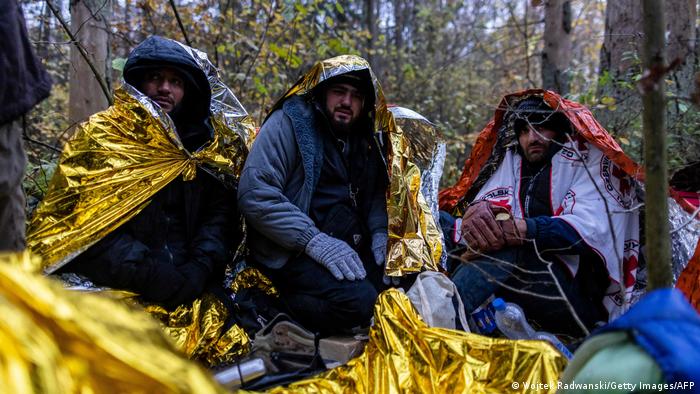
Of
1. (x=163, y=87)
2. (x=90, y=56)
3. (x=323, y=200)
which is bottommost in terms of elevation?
(x=323, y=200)

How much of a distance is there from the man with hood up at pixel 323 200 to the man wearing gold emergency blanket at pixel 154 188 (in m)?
0.23

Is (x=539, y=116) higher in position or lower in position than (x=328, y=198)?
higher

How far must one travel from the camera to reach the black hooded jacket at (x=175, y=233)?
248cm

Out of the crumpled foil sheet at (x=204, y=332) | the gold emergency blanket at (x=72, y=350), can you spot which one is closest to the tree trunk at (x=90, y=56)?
the crumpled foil sheet at (x=204, y=332)

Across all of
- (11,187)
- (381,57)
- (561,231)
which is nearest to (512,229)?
(561,231)

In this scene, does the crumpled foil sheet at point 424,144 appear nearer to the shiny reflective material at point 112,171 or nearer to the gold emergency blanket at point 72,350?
the shiny reflective material at point 112,171

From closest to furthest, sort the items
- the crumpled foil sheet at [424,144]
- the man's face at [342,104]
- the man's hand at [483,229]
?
the man's hand at [483,229] < the man's face at [342,104] < the crumpled foil sheet at [424,144]

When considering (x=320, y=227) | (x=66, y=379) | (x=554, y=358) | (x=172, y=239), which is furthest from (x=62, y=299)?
(x=320, y=227)

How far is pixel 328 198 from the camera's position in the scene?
304 centimetres

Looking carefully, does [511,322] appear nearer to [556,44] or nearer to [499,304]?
[499,304]

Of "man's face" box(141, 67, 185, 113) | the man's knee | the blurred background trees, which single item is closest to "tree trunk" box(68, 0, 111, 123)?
the blurred background trees

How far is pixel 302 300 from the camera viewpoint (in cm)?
276

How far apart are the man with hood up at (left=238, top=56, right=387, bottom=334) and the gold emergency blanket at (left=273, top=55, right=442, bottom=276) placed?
1.3 inches

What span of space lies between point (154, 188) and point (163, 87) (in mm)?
607
